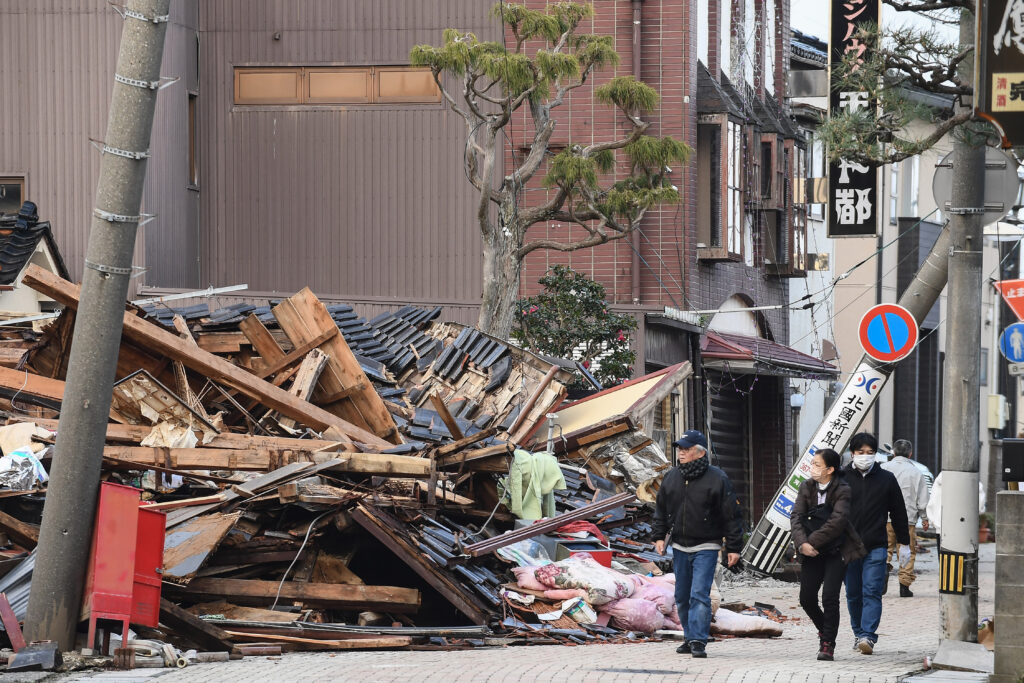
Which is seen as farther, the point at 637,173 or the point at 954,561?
the point at 637,173

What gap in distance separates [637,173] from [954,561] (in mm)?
16010

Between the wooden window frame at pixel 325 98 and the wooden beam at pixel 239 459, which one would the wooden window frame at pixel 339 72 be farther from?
the wooden beam at pixel 239 459

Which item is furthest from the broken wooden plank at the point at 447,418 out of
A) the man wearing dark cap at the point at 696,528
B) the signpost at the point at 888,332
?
the man wearing dark cap at the point at 696,528

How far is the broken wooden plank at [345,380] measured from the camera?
56.2 feet

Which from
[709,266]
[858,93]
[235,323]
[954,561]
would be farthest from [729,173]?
[954,561]

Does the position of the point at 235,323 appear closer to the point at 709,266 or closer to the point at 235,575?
the point at 235,575

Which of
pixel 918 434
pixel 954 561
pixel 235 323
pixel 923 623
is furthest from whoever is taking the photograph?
pixel 918 434

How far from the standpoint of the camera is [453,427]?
667 inches

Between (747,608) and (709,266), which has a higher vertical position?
(709,266)

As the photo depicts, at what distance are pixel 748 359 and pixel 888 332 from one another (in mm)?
15313

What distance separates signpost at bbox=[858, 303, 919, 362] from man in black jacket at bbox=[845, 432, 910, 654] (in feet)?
8.07

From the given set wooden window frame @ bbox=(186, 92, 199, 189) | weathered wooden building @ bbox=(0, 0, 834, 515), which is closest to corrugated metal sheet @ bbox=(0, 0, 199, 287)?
weathered wooden building @ bbox=(0, 0, 834, 515)

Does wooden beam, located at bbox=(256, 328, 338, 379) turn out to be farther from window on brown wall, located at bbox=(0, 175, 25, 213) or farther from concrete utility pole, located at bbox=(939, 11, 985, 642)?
window on brown wall, located at bbox=(0, 175, 25, 213)

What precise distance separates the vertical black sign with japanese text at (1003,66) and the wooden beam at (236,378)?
759 cm
